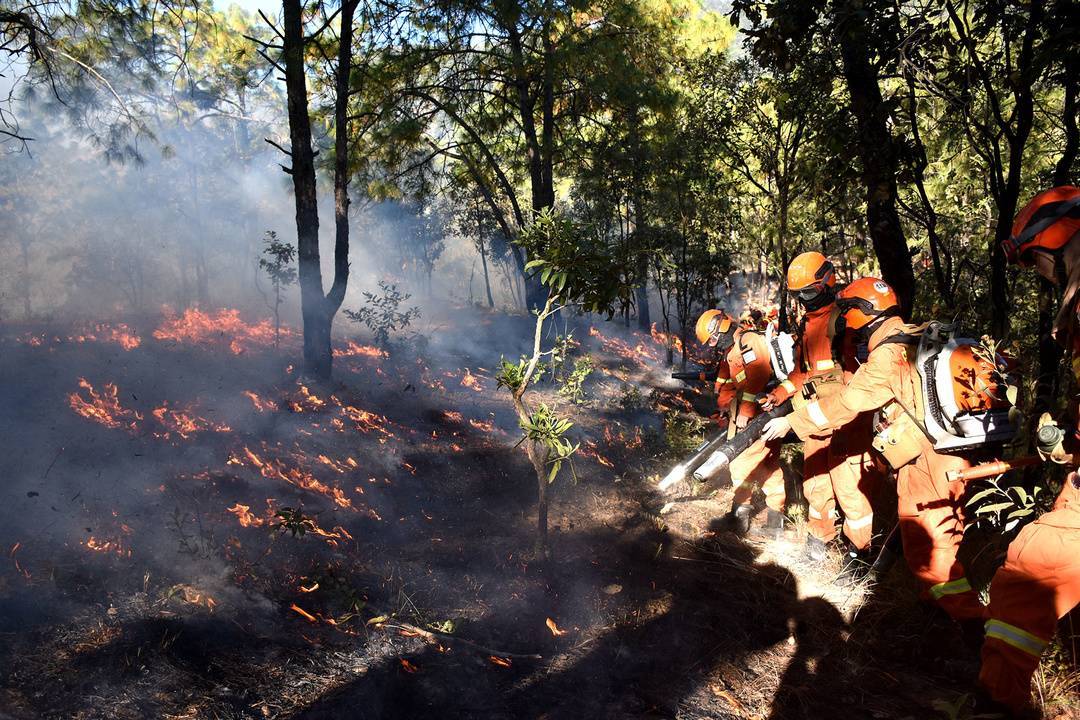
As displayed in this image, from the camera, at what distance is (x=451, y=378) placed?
12.5 metres

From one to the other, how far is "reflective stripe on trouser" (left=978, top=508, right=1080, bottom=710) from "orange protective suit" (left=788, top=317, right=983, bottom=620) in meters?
0.66

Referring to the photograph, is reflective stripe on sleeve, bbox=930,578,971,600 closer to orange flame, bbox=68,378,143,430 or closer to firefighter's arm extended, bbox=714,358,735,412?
firefighter's arm extended, bbox=714,358,735,412

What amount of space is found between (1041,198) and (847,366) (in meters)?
2.42

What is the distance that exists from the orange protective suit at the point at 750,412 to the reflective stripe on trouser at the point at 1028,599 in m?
2.57

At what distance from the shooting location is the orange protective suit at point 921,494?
3.63 m

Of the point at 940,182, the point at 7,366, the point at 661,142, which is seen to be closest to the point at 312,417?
the point at 7,366

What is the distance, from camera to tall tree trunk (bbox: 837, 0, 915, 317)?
5.21 m

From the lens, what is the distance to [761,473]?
19.0 ft

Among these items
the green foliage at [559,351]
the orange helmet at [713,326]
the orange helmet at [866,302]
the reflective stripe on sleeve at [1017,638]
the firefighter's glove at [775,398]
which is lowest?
the reflective stripe on sleeve at [1017,638]

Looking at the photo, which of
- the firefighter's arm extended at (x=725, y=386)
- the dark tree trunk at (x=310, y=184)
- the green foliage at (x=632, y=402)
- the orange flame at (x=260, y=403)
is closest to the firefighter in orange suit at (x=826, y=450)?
the firefighter's arm extended at (x=725, y=386)

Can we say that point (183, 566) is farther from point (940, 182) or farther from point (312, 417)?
point (940, 182)

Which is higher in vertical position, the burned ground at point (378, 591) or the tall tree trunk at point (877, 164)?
the tall tree trunk at point (877, 164)

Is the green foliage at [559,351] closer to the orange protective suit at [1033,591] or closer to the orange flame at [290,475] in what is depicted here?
the orange flame at [290,475]

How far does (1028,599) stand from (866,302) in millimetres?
2524
